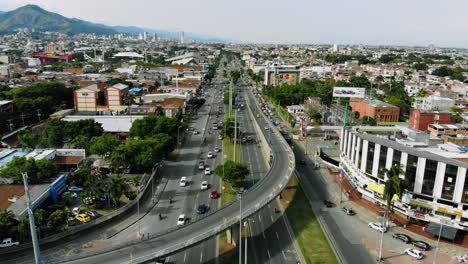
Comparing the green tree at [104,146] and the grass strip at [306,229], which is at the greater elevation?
the green tree at [104,146]

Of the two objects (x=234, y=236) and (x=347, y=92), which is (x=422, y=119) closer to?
(x=347, y=92)

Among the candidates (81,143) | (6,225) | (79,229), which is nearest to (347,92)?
(81,143)

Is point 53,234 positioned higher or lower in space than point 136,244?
lower

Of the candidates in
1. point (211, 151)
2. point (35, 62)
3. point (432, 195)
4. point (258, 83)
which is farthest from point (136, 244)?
point (35, 62)

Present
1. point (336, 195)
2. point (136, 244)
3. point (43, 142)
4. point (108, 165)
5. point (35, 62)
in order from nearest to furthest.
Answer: point (136, 244)
point (336, 195)
point (108, 165)
point (43, 142)
point (35, 62)

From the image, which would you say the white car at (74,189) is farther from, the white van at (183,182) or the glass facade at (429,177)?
the glass facade at (429,177)

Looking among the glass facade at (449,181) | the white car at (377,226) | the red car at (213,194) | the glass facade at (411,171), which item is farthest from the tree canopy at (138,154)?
the glass facade at (449,181)

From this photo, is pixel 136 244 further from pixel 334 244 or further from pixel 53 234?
pixel 334 244
